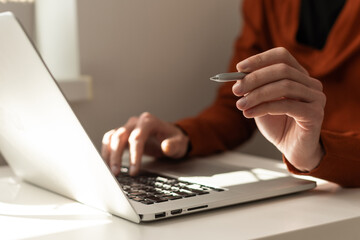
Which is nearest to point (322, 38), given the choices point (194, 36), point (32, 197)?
point (194, 36)

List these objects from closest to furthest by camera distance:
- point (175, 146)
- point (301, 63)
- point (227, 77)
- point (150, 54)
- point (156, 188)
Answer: point (227, 77) → point (156, 188) → point (175, 146) → point (301, 63) → point (150, 54)

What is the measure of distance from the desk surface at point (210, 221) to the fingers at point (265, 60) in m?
0.19

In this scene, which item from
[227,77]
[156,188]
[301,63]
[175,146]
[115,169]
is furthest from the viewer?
[301,63]

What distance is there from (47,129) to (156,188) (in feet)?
0.65

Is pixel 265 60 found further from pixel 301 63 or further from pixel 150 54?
pixel 150 54

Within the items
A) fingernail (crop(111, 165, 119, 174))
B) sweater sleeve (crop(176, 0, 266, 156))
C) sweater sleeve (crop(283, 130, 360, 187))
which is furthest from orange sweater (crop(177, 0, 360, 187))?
fingernail (crop(111, 165, 119, 174))

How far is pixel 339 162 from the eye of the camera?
902mm

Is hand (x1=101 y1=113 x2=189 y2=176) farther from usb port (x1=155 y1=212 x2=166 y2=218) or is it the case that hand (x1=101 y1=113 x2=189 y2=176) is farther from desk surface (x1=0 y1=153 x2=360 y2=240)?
usb port (x1=155 y1=212 x2=166 y2=218)

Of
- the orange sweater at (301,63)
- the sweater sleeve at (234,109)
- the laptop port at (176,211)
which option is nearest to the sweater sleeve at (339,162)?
the orange sweater at (301,63)

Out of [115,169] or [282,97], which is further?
[115,169]

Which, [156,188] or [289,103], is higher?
[289,103]

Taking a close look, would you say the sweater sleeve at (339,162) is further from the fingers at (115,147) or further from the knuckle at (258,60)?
the fingers at (115,147)

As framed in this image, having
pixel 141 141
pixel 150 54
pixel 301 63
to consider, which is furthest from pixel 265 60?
pixel 150 54

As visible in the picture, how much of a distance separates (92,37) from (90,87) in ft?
0.39
